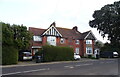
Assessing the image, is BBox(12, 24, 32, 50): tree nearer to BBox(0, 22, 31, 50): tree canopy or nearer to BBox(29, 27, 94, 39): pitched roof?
BBox(0, 22, 31, 50): tree canopy

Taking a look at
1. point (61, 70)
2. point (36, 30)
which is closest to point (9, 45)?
point (61, 70)

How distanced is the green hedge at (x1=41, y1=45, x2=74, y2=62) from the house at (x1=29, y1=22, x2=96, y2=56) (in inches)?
380

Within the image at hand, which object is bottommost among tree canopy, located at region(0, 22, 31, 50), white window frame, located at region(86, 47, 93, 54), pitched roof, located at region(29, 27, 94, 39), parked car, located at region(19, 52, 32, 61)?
parked car, located at region(19, 52, 32, 61)

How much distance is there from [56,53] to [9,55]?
9.44 metres

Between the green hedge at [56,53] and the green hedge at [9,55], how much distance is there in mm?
5766

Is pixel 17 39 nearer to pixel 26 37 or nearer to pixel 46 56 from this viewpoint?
pixel 26 37

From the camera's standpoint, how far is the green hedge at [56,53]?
101ft

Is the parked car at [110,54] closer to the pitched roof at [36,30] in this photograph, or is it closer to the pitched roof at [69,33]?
the pitched roof at [69,33]

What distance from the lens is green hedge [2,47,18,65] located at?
82.5 ft

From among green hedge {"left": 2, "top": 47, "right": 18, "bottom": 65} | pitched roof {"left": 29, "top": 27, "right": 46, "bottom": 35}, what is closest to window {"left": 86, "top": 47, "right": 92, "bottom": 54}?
pitched roof {"left": 29, "top": 27, "right": 46, "bottom": 35}

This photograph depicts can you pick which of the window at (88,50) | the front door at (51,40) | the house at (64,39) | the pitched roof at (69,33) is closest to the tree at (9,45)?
the house at (64,39)

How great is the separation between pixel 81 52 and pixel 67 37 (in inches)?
271

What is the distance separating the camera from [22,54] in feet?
104

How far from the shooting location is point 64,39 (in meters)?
47.4
